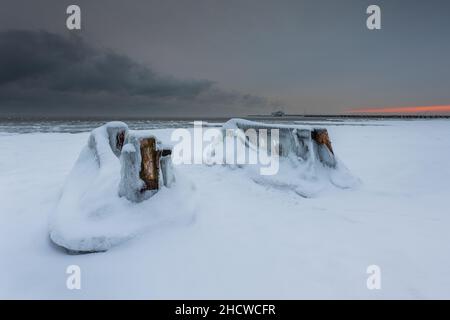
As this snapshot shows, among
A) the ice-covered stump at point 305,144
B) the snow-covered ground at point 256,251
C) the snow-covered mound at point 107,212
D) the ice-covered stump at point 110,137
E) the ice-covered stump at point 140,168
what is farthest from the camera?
the ice-covered stump at point 305,144

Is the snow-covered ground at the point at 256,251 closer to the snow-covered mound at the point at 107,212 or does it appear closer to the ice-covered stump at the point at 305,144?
the snow-covered mound at the point at 107,212

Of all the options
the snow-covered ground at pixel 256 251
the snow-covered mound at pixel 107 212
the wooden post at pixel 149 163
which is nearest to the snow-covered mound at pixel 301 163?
the snow-covered ground at pixel 256 251

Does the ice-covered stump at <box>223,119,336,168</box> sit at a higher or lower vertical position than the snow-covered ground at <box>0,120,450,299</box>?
higher

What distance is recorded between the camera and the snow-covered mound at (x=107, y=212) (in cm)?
353

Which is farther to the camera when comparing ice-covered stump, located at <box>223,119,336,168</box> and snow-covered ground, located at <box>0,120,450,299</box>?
ice-covered stump, located at <box>223,119,336,168</box>

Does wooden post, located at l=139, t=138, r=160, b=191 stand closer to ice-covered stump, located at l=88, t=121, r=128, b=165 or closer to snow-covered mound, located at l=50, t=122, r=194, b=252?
snow-covered mound, located at l=50, t=122, r=194, b=252

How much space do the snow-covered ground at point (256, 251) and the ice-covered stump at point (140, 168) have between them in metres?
0.65

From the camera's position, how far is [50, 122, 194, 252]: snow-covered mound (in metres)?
3.53

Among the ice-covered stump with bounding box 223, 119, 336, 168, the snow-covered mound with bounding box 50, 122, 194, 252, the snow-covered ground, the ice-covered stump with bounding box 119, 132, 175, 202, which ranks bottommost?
the snow-covered ground

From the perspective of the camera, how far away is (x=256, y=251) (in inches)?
142

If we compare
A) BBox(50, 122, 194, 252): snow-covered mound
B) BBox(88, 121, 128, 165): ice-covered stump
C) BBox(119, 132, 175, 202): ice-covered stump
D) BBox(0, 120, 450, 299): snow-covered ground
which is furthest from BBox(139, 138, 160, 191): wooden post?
BBox(88, 121, 128, 165): ice-covered stump

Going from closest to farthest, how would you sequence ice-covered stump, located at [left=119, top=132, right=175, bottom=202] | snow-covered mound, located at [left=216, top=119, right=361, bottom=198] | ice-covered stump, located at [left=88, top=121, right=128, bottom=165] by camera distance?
ice-covered stump, located at [left=119, top=132, right=175, bottom=202] < ice-covered stump, located at [left=88, top=121, right=128, bottom=165] < snow-covered mound, located at [left=216, top=119, right=361, bottom=198]

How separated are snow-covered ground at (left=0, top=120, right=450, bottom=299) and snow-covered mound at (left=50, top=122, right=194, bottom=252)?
138 mm
